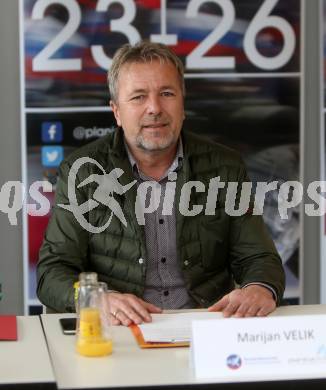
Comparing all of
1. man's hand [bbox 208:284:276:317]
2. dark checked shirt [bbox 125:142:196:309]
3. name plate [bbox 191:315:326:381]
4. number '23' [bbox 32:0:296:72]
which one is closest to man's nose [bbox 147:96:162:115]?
dark checked shirt [bbox 125:142:196:309]

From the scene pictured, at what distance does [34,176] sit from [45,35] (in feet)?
2.30

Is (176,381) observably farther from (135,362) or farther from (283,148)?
(283,148)

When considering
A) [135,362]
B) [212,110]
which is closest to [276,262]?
[135,362]

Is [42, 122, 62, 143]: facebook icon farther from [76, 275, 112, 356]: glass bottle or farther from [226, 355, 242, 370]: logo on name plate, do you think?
[226, 355, 242, 370]: logo on name plate

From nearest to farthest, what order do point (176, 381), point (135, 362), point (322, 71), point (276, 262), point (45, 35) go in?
point (176, 381), point (135, 362), point (276, 262), point (45, 35), point (322, 71)

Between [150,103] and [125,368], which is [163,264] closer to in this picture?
[150,103]

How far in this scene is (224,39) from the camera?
4133 mm

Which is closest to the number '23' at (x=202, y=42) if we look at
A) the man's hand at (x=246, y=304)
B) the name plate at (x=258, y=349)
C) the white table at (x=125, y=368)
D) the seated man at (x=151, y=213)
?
the seated man at (x=151, y=213)

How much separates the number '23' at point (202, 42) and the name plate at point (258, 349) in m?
2.40

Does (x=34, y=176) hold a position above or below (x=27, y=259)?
above

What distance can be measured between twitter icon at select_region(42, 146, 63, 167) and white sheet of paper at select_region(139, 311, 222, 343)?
172 cm

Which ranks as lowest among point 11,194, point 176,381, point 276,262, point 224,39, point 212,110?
point 176,381

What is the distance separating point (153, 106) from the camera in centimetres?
297

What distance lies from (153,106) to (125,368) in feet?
4.20
